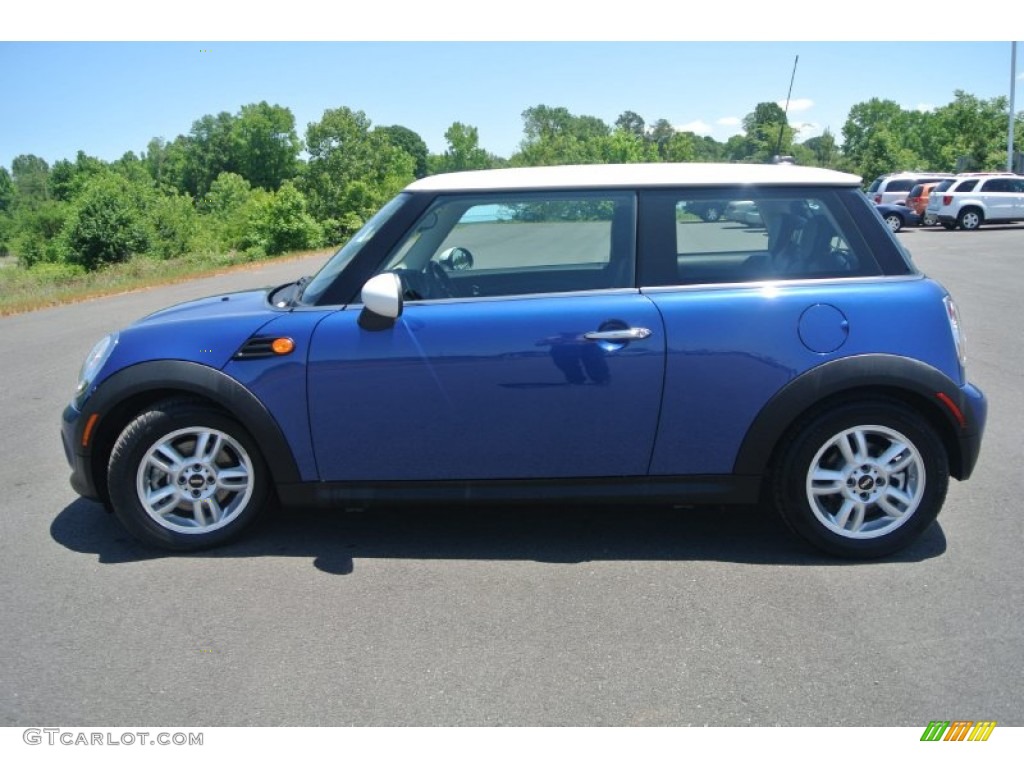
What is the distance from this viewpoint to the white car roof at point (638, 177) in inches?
145

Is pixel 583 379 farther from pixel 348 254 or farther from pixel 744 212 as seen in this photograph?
pixel 348 254

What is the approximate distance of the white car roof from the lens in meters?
3.67

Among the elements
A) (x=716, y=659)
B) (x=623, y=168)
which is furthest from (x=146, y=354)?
(x=716, y=659)

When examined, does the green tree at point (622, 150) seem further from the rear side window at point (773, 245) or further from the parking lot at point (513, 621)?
the parking lot at point (513, 621)

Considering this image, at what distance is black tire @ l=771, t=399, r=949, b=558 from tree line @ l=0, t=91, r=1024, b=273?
16.9ft

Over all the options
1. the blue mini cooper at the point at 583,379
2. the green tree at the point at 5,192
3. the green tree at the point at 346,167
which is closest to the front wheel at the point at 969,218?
the blue mini cooper at the point at 583,379

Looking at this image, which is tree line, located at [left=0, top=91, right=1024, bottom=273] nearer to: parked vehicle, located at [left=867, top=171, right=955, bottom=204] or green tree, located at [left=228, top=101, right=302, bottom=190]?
green tree, located at [left=228, top=101, right=302, bottom=190]

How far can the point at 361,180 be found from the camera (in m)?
60.2

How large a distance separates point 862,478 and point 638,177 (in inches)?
66.1

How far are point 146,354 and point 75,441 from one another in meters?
0.53

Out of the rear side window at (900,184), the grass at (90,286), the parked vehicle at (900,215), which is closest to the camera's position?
the grass at (90,286)

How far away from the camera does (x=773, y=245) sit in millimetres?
3768

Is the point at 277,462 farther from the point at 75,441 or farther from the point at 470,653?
the point at 470,653

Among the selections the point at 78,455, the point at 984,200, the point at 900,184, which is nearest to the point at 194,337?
the point at 78,455
